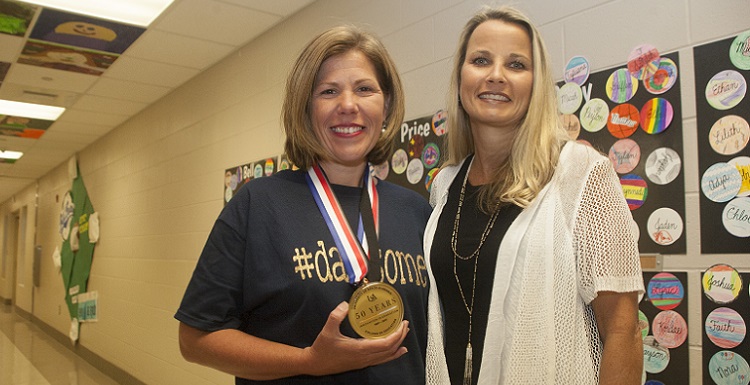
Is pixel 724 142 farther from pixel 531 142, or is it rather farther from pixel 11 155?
pixel 11 155

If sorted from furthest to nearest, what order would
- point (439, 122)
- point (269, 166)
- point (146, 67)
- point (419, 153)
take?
point (146, 67)
point (269, 166)
point (419, 153)
point (439, 122)

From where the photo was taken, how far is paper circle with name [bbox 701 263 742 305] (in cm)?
152

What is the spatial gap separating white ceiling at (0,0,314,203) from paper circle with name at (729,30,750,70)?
8.38 feet

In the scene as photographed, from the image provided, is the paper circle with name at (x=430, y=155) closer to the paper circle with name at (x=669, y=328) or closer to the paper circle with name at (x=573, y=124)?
the paper circle with name at (x=573, y=124)

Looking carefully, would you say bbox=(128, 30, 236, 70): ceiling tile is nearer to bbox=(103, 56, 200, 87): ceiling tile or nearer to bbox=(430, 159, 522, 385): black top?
bbox=(103, 56, 200, 87): ceiling tile

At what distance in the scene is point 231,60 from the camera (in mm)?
4453

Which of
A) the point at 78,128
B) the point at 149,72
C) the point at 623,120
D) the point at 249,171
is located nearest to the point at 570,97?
the point at 623,120

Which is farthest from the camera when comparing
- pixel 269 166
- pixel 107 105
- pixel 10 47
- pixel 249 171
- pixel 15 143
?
pixel 15 143

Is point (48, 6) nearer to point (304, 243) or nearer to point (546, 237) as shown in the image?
point (304, 243)

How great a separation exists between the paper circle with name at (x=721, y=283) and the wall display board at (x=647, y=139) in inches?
3.9

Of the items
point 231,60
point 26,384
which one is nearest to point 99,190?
point 26,384

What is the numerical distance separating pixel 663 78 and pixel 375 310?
1.20 metres

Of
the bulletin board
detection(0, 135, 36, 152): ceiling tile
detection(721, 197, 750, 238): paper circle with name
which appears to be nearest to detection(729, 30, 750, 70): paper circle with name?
detection(721, 197, 750, 238): paper circle with name

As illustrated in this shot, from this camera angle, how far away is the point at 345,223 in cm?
125
